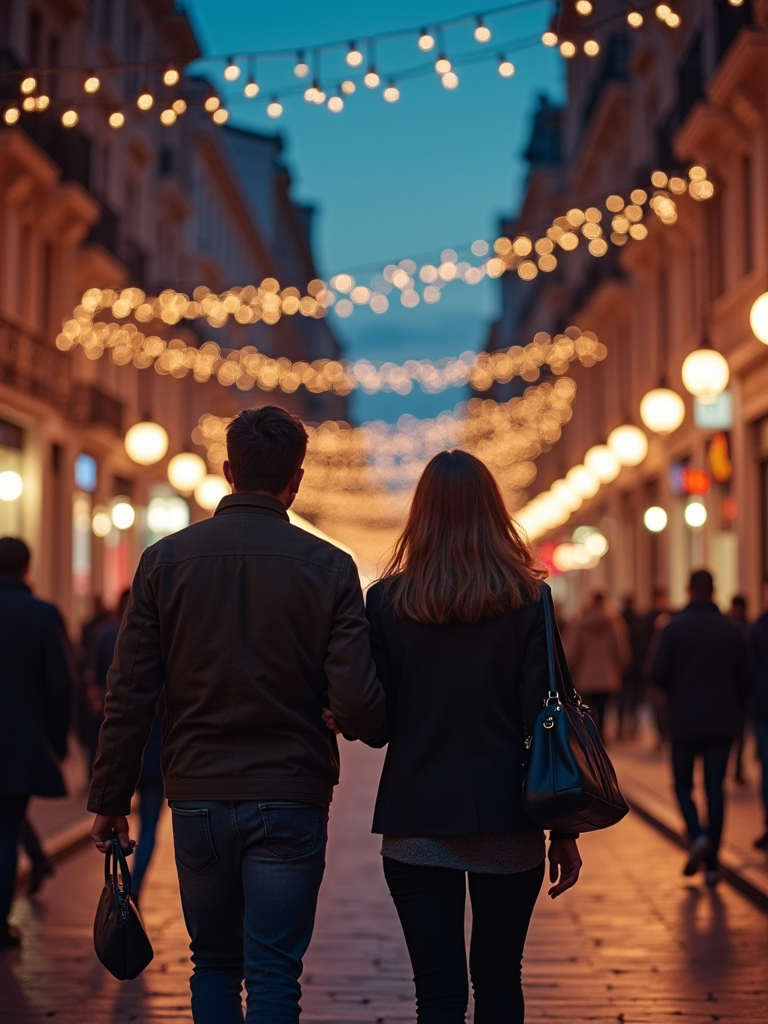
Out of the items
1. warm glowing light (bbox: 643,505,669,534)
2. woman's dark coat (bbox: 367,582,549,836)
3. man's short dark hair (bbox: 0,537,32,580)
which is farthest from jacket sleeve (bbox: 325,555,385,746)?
warm glowing light (bbox: 643,505,669,534)

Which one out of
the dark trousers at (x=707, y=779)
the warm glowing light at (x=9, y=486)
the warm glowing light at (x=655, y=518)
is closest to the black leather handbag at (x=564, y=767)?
the dark trousers at (x=707, y=779)

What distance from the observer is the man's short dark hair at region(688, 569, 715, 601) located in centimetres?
982

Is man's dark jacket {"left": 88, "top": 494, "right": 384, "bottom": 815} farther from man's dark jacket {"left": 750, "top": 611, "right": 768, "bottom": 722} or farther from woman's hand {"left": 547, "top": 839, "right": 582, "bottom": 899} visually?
man's dark jacket {"left": 750, "top": 611, "right": 768, "bottom": 722}

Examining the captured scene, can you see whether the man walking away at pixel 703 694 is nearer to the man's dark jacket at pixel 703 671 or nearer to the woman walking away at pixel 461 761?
the man's dark jacket at pixel 703 671

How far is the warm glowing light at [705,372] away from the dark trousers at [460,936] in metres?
11.0

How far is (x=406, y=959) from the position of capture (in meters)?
7.43

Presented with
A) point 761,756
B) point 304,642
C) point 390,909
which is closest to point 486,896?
point 304,642

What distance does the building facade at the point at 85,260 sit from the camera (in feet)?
79.4

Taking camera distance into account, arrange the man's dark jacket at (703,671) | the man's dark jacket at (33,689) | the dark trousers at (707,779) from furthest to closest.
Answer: the man's dark jacket at (703,671), the dark trousers at (707,779), the man's dark jacket at (33,689)

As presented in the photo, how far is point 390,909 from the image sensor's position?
346 inches

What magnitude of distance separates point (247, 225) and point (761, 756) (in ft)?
155

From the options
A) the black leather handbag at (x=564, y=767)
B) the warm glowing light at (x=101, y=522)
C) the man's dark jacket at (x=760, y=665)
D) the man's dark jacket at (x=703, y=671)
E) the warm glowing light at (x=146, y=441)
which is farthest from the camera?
the warm glowing light at (x=101, y=522)

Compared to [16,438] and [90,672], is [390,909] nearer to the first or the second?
[90,672]

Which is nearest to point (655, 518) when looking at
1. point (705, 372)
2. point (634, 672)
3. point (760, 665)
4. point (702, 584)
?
point (634, 672)
